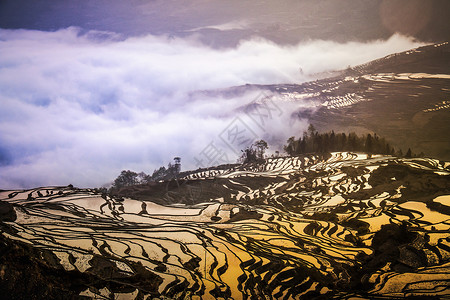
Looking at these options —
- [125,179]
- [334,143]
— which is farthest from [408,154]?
[125,179]

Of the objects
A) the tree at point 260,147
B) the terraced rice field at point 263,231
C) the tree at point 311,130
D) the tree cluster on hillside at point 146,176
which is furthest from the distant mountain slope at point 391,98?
the tree cluster on hillside at point 146,176

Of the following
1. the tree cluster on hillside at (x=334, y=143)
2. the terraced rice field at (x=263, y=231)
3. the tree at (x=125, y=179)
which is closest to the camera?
the terraced rice field at (x=263, y=231)

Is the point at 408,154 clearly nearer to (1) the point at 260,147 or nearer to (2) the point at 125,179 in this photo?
(1) the point at 260,147

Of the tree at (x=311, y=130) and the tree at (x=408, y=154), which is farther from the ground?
the tree at (x=311, y=130)

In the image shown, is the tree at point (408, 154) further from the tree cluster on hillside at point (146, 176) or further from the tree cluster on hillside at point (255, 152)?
the tree cluster on hillside at point (146, 176)

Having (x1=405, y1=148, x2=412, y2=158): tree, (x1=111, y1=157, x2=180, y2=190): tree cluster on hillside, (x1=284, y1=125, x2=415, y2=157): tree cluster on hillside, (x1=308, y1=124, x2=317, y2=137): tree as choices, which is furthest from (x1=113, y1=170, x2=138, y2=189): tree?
(x1=405, y1=148, x2=412, y2=158): tree

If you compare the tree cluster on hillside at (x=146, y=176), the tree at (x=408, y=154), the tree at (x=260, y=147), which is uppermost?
the tree at (x=260, y=147)

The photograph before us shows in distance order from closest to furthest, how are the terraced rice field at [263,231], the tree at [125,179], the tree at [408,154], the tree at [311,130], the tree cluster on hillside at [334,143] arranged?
the terraced rice field at [263,231], the tree at [408,154], the tree cluster on hillside at [334,143], the tree at [311,130], the tree at [125,179]
